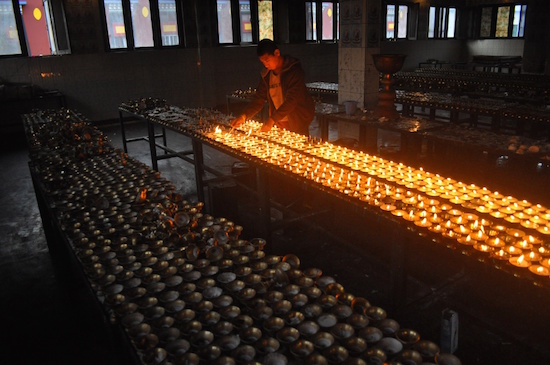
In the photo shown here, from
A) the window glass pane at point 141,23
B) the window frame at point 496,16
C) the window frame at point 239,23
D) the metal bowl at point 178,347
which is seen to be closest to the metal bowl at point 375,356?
the metal bowl at point 178,347

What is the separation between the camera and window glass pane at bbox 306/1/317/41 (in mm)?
16109

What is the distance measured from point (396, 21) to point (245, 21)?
736 cm

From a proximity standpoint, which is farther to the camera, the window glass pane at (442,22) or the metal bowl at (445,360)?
the window glass pane at (442,22)

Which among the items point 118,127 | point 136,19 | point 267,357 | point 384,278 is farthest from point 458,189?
point 136,19

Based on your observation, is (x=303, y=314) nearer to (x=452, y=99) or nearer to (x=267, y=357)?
(x=267, y=357)

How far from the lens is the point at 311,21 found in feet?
53.5

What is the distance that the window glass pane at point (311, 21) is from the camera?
52.9ft

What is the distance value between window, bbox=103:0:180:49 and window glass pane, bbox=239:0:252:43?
2.26 meters

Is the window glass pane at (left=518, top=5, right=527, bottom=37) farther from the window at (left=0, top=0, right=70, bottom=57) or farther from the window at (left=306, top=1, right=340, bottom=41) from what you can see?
the window at (left=0, top=0, right=70, bottom=57)

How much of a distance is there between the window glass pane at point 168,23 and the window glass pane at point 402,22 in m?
10.0

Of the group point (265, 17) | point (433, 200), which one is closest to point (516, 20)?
point (265, 17)

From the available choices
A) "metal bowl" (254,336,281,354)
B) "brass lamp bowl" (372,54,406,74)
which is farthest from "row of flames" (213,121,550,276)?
"brass lamp bowl" (372,54,406,74)

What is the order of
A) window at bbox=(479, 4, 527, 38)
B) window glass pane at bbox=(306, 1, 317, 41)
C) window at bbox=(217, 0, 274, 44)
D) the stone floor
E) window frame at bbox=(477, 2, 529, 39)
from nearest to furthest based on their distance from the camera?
the stone floor, window at bbox=(217, 0, 274, 44), window glass pane at bbox=(306, 1, 317, 41), window frame at bbox=(477, 2, 529, 39), window at bbox=(479, 4, 527, 38)

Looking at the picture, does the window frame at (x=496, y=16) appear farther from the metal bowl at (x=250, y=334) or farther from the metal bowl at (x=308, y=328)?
the metal bowl at (x=250, y=334)
